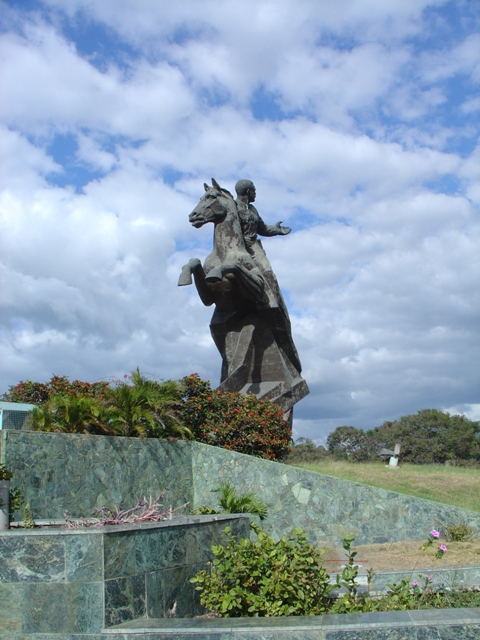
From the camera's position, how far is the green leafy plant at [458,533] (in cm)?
1055

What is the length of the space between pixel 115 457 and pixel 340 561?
3.56m

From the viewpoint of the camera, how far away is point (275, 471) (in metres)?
11.6

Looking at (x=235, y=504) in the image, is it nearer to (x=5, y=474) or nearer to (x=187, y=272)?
(x=5, y=474)

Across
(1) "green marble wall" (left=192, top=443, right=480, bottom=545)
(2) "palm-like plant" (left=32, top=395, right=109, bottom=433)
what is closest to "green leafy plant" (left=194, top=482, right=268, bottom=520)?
(1) "green marble wall" (left=192, top=443, right=480, bottom=545)

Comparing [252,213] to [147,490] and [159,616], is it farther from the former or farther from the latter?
[159,616]

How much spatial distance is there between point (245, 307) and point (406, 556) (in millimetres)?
7770

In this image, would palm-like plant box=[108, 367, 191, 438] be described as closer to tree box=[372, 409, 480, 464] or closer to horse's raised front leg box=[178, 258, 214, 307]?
horse's raised front leg box=[178, 258, 214, 307]

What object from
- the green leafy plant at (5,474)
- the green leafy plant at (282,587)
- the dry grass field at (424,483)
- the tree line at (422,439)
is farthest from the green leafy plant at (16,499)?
the tree line at (422,439)

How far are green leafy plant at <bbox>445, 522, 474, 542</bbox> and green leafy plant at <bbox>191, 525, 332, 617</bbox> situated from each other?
491 centimetres

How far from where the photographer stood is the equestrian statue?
1569 centimetres

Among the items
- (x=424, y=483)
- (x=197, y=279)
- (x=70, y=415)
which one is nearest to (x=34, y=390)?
(x=197, y=279)

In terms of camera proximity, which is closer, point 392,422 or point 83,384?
point 83,384

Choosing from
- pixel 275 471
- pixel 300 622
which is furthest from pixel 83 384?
pixel 300 622

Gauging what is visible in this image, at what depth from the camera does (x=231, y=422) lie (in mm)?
12844
